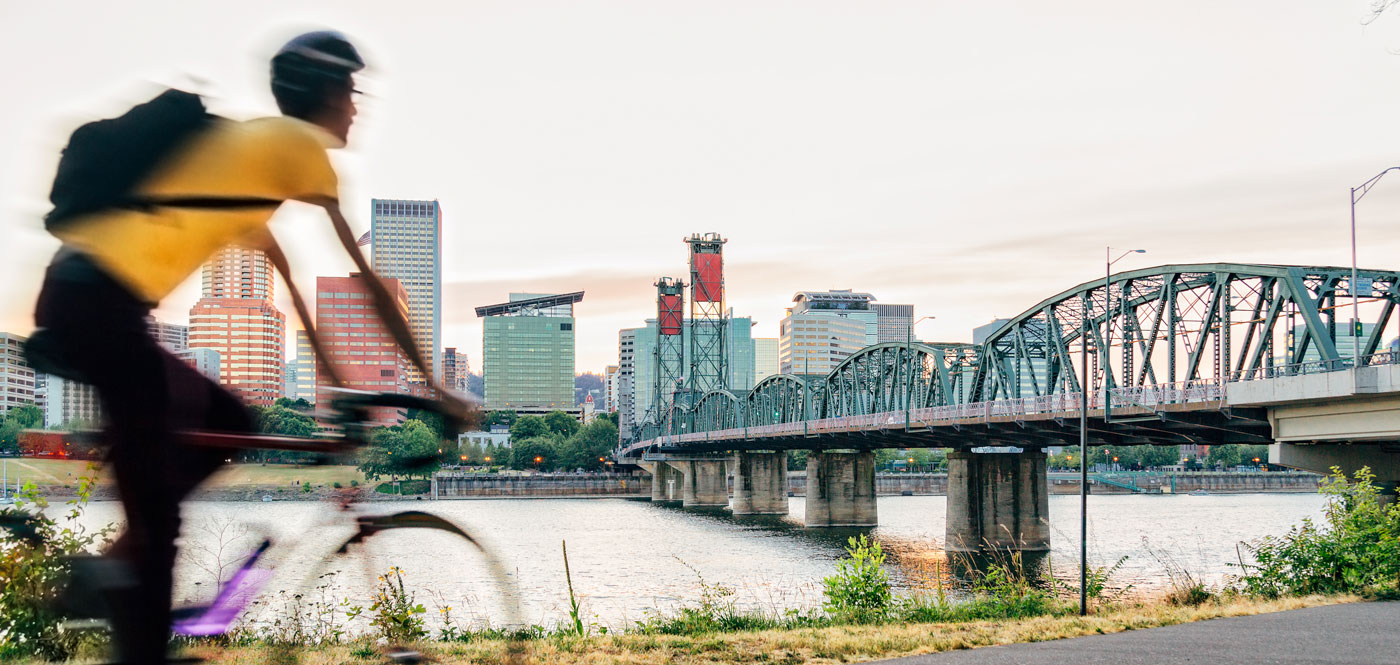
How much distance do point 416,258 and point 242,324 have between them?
7.00 feet

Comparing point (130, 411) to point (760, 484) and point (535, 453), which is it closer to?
point (760, 484)

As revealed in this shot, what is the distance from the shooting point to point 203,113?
9.26 feet

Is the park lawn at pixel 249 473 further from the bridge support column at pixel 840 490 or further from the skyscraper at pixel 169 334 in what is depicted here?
Answer: the bridge support column at pixel 840 490

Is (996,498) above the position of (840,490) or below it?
above

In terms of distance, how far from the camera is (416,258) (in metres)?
5.23

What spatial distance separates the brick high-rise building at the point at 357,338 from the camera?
3230 millimetres

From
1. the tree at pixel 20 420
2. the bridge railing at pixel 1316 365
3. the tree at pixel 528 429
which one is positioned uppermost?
the bridge railing at pixel 1316 365

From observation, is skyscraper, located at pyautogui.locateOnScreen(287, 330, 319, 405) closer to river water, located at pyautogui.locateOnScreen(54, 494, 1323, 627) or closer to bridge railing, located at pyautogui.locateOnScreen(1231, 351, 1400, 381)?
river water, located at pyautogui.locateOnScreen(54, 494, 1323, 627)

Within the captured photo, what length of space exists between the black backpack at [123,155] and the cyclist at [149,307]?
2 centimetres

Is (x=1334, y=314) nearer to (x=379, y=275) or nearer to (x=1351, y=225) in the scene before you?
(x=1351, y=225)

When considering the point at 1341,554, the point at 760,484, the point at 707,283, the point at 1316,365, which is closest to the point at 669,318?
the point at 707,283

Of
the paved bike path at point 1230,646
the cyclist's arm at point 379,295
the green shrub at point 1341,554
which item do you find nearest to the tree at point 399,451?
the cyclist's arm at point 379,295

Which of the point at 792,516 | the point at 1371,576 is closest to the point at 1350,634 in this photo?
the point at 1371,576

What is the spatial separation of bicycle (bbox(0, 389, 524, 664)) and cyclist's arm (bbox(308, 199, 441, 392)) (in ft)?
0.67
